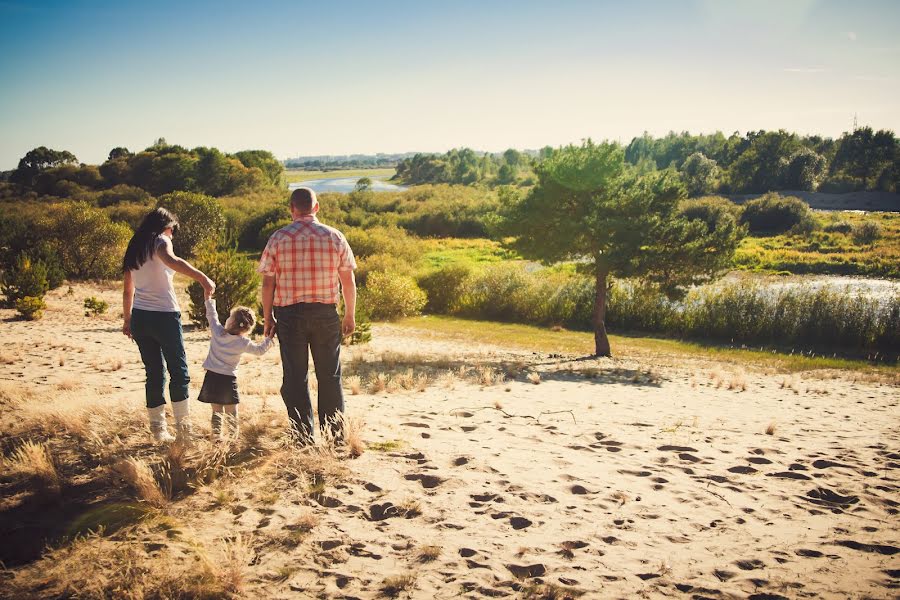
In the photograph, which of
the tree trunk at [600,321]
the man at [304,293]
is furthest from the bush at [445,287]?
the man at [304,293]

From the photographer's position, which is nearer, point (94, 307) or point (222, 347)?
point (222, 347)

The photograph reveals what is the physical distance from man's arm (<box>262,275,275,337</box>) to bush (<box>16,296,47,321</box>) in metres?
15.7

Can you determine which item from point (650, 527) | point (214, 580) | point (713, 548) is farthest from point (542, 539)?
point (214, 580)

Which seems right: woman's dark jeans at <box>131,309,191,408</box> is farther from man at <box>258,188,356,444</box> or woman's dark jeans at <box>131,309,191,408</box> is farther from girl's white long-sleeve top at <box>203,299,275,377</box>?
man at <box>258,188,356,444</box>

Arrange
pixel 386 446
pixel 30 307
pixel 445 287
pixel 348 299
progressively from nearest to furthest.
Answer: pixel 348 299, pixel 386 446, pixel 30 307, pixel 445 287

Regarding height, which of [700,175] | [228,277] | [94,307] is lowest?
[94,307]

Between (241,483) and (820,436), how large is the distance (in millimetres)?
7824

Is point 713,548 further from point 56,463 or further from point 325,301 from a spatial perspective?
point 56,463

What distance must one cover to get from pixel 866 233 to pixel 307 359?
70.2m

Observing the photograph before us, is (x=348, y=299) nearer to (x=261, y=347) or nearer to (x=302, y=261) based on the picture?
(x=302, y=261)

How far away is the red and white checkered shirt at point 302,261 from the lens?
4.83 meters

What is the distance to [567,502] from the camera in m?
4.70

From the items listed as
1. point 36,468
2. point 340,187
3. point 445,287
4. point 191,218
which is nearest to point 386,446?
point 36,468

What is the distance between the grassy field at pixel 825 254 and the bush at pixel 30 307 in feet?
158
